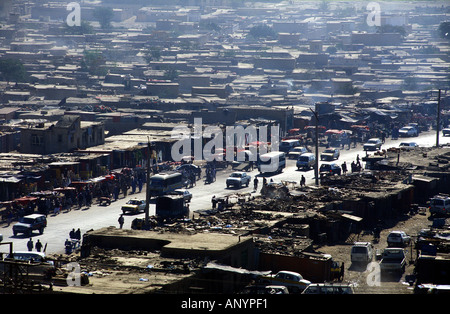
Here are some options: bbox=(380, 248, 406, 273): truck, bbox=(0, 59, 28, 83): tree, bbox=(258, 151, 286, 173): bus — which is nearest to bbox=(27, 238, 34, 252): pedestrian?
bbox=(380, 248, 406, 273): truck

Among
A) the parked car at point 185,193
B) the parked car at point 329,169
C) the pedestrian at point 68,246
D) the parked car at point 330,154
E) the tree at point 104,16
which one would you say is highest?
the tree at point 104,16

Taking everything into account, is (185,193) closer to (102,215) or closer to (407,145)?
(102,215)

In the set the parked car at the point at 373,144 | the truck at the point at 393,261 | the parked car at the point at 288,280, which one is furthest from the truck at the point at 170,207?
the parked car at the point at 373,144

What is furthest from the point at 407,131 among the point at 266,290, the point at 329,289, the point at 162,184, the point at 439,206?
the point at 266,290

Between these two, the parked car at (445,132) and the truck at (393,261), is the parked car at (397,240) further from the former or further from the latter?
the parked car at (445,132)

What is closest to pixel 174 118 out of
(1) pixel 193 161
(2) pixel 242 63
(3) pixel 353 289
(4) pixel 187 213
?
(1) pixel 193 161
